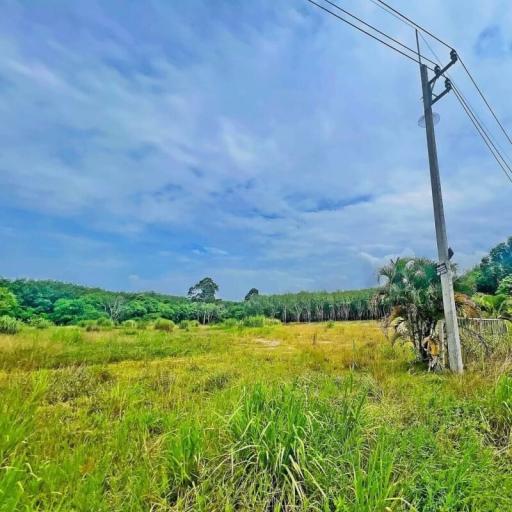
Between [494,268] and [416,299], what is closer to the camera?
[416,299]

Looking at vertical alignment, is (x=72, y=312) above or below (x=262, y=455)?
above

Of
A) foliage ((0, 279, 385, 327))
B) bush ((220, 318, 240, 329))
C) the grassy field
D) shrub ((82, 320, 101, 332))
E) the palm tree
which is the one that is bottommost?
the grassy field

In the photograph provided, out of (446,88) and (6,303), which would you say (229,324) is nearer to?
(6,303)

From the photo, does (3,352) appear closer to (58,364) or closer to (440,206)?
(58,364)

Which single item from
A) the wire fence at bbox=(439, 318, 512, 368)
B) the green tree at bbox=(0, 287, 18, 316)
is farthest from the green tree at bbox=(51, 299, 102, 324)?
the wire fence at bbox=(439, 318, 512, 368)

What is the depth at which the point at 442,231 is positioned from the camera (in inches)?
322

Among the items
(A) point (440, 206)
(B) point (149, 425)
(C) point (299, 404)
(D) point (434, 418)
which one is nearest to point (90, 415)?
(B) point (149, 425)

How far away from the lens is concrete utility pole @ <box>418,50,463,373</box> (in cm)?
A: 794

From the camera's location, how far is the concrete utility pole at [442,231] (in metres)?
7.94

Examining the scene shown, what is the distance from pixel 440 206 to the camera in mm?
8289

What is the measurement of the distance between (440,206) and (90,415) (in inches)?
315

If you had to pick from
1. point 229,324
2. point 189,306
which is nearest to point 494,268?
point 229,324

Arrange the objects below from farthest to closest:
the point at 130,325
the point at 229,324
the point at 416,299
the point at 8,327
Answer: the point at 229,324 → the point at 130,325 → the point at 8,327 → the point at 416,299

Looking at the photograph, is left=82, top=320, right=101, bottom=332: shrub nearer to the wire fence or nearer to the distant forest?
the distant forest
